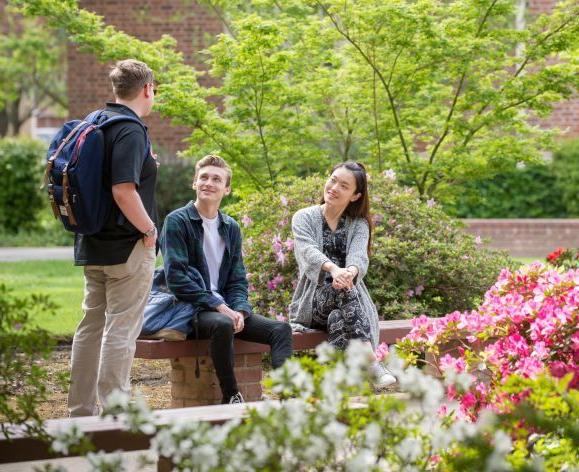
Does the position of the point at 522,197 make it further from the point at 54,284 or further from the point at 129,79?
the point at 129,79

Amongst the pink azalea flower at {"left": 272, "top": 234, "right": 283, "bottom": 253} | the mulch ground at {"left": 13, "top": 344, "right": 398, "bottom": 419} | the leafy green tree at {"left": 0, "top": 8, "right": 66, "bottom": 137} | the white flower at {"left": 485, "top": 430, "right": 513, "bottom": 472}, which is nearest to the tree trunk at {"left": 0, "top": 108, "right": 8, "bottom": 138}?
the leafy green tree at {"left": 0, "top": 8, "right": 66, "bottom": 137}

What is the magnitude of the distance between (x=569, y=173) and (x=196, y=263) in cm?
1694

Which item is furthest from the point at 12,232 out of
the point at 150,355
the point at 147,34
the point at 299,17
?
the point at 150,355

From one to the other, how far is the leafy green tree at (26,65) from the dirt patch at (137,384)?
2445 centimetres

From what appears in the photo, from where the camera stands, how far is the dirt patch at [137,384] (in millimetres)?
6671

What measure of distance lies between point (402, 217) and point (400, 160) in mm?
1892

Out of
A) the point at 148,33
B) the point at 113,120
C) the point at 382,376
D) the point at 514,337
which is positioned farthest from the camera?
the point at 148,33

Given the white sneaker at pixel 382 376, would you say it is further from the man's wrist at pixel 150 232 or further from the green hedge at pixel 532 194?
the green hedge at pixel 532 194

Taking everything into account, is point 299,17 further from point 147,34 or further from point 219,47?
point 147,34

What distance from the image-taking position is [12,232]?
22.6 m

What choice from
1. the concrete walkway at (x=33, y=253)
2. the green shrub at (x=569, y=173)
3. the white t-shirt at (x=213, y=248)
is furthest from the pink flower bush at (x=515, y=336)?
the green shrub at (x=569, y=173)

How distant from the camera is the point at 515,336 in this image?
203 inches

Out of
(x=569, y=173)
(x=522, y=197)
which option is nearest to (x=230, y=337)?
(x=569, y=173)

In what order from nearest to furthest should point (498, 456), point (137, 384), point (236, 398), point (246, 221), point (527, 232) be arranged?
point (498, 456) < point (236, 398) < point (137, 384) < point (246, 221) < point (527, 232)
